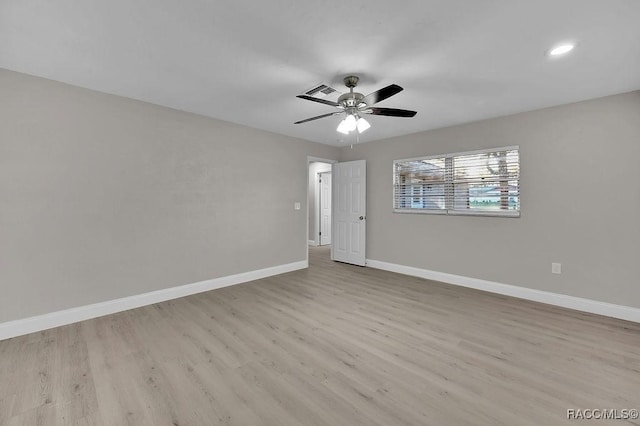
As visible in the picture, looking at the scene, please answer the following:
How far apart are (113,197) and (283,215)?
2.51m

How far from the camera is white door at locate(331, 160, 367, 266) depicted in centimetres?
538

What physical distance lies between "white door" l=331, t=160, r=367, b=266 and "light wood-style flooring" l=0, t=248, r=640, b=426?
2141 millimetres

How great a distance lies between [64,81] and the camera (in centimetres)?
276

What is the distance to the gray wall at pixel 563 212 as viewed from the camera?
2982 millimetres

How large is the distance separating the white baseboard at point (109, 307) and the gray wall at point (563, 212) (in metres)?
3.37

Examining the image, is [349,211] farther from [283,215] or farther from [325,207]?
[325,207]

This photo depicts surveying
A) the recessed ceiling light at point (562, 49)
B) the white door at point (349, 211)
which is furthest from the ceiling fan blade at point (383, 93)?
the white door at point (349, 211)

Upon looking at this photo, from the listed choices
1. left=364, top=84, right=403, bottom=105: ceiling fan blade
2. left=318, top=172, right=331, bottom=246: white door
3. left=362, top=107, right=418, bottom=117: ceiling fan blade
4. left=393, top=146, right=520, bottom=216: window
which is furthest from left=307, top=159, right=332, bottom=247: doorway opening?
left=364, top=84, right=403, bottom=105: ceiling fan blade

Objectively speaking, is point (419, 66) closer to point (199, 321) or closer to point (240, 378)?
point (240, 378)

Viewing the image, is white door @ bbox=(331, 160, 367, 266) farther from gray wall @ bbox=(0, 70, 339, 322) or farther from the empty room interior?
gray wall @ bbox=(0, 70, 339, 322)

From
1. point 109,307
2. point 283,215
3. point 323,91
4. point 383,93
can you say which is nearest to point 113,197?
point 109,307

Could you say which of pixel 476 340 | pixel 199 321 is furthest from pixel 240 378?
pixel 476 340

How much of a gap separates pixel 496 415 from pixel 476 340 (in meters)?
0.98

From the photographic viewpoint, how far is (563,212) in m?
3.34
